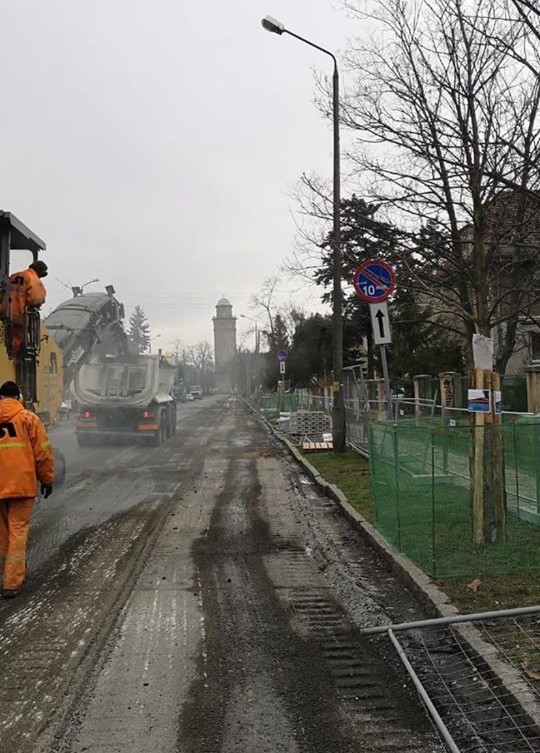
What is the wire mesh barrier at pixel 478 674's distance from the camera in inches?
130

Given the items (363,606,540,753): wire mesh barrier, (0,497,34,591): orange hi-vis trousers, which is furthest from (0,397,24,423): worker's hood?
(363,606,540,753): wire mesh barrier

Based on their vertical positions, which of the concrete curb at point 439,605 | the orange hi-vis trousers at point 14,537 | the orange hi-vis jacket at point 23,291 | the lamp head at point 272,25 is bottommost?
the concrete curb at point 439,605

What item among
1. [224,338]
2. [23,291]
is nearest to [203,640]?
[23,291]

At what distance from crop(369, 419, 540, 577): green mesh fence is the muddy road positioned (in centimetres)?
50

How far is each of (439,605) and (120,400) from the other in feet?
51.5

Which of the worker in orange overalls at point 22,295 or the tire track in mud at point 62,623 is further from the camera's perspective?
the worker in orange overalls at point 22,295

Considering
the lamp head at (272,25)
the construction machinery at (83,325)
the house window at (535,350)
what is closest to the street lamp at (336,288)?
the lamp head at (272,25)

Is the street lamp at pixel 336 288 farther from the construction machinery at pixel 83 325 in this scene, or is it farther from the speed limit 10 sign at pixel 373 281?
the construction machinery at pixel 83 325

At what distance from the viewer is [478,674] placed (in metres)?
3.96

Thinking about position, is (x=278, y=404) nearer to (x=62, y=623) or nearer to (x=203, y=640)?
(x=62, y=623)

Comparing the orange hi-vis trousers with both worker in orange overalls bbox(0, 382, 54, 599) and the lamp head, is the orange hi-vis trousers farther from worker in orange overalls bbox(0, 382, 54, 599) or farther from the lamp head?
the lamp head

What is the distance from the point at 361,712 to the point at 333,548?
3743 millimetres

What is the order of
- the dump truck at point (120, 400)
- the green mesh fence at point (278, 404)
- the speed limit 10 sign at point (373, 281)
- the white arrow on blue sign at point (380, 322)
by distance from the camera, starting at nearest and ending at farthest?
1. the speed limit 10 sign at point (373, 281)
2. the white arrow on blue sign at point (380, 322)
3. the dump truck at point (120, 400)
4. the green mesh fence at point (278, 404)

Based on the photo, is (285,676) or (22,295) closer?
(285,676)
